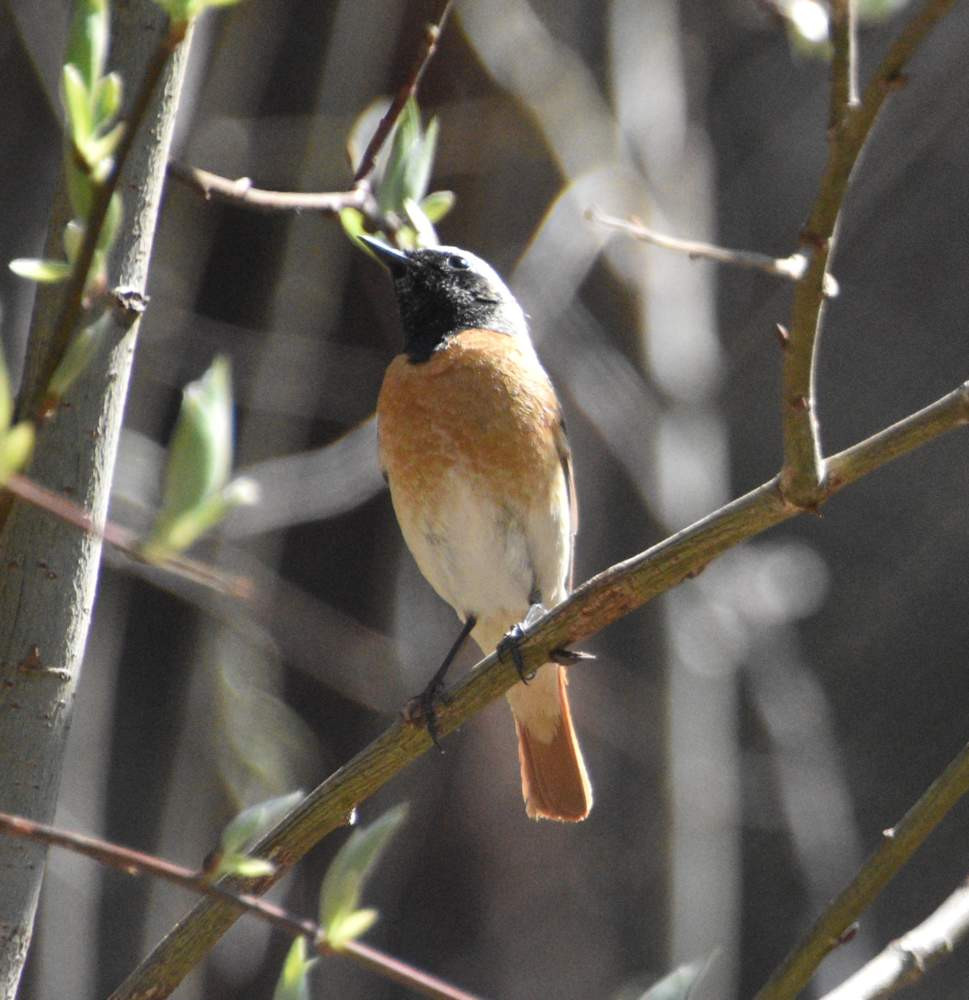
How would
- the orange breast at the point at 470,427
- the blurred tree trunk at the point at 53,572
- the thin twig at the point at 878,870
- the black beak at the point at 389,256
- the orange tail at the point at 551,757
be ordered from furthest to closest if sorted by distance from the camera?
the orange tail at the point at 551,757
the orange breast at the point at 470,427
the black beak at the point at 389,256
the blurred tree trunk at the point at 53,572
the thin twig at the point at 878,870

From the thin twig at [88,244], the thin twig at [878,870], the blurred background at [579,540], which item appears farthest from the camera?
the blurred background at [579,540]

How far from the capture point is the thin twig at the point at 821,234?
49.1 inches

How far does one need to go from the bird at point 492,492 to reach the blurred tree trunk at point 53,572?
1.23 m

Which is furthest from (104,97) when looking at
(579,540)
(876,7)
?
(579,540)

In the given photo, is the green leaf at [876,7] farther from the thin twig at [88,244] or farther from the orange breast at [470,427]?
the orange breast at [470,427]

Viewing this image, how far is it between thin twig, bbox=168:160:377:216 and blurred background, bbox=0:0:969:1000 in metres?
2.11

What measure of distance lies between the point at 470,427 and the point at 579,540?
246 cm

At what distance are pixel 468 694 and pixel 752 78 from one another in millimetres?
5516

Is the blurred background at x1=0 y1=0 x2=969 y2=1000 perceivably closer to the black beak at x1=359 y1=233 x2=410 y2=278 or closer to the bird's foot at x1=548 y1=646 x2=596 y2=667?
the black beak at x1=359 y1=233 x2=410 y2=278

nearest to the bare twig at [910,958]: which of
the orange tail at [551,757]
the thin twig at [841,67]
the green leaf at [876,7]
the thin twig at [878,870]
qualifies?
the thin twig at [878,870]

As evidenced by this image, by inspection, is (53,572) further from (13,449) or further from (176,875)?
(13,449)

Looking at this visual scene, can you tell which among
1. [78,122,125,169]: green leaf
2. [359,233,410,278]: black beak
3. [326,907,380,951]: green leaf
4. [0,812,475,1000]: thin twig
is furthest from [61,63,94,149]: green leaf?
[359,233,410,278]: black beak

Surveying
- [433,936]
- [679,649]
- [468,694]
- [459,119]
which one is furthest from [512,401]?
[433,936]

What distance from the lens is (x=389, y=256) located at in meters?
3.19
